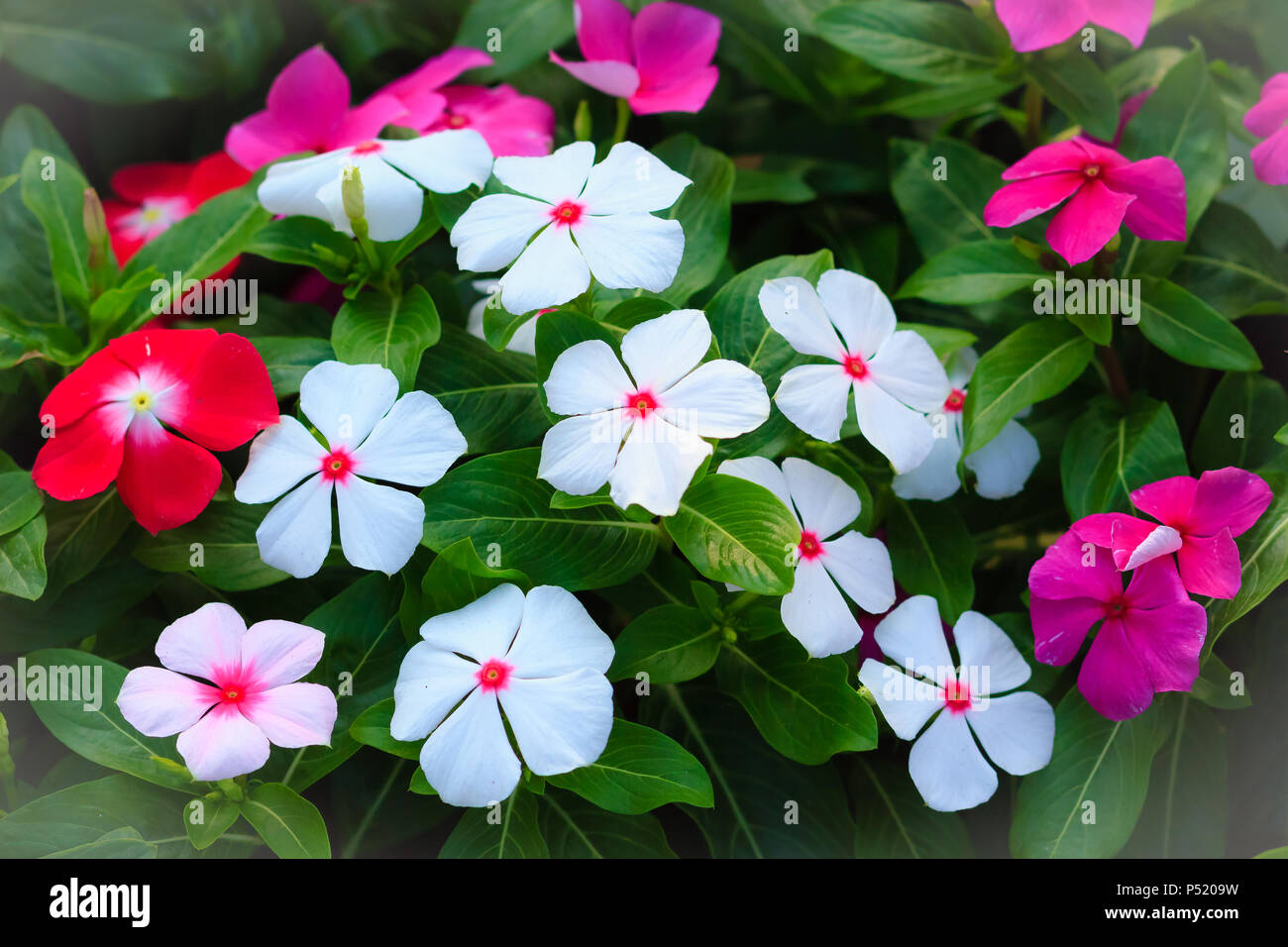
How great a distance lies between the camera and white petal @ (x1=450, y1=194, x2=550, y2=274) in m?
0.66

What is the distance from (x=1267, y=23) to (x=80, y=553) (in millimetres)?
1214

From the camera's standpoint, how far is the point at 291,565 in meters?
0.64

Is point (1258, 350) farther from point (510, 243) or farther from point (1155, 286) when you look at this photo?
point (510, 243)

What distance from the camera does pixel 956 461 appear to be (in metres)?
0.78

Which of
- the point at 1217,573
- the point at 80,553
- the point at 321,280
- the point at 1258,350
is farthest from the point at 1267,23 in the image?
the point at 80,553

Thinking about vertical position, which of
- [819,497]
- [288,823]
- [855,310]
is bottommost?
[288,823]

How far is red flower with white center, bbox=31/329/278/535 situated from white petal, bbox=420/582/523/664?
0.18 metres

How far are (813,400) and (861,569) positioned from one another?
123mm

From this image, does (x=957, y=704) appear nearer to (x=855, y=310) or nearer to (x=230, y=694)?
(x=855, y=310)

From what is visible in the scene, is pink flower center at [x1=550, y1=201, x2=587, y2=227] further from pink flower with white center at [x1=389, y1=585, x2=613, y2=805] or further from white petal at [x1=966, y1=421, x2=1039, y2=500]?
white petal at [x1=966, y1=421, x2=1039, y2=500]

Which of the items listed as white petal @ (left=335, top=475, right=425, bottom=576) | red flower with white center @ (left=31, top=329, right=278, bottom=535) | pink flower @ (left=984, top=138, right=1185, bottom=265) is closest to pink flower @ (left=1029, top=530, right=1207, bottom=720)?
pink flower @ (left=984, top=138, right=1185, bottom=265)

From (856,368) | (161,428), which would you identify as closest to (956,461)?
(856,368)

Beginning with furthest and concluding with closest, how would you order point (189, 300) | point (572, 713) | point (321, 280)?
point (321, 280), point (189, 300), point (572, 713)

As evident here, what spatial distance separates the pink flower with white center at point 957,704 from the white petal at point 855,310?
0.19 m
